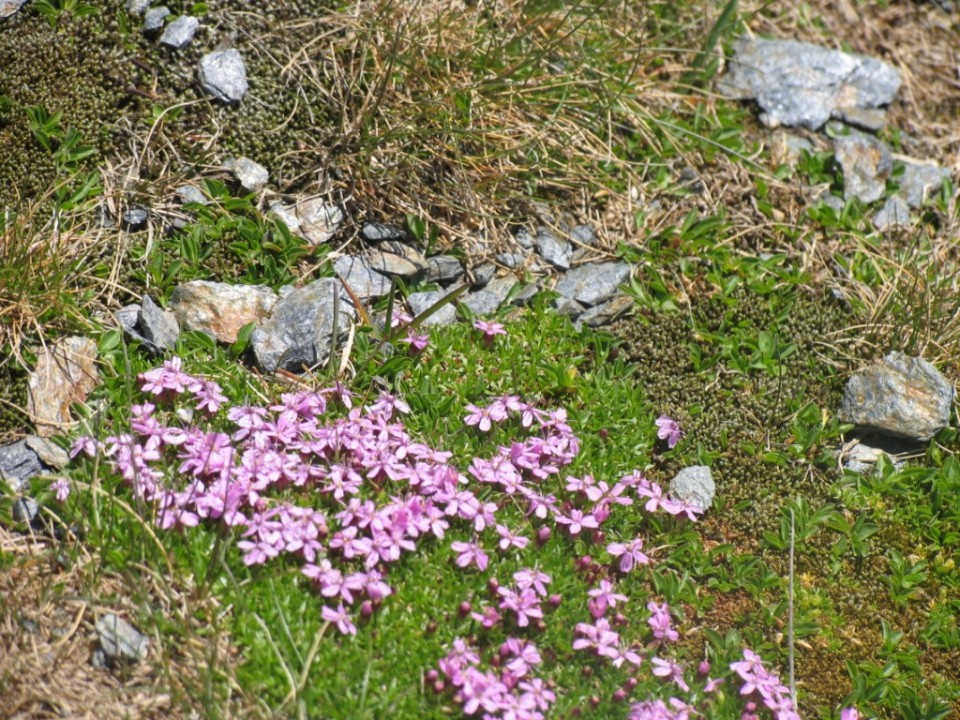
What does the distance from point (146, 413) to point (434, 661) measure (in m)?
1.67

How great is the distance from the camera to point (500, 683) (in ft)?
12.0

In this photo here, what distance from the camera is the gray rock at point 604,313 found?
207 inches

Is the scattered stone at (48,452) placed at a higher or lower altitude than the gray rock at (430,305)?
lower

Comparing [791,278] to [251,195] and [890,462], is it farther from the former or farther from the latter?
[251,195]

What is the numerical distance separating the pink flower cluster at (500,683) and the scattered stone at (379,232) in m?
2.44

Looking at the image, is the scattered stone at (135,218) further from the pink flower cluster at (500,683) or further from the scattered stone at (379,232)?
the pink flower cluster at (500,683)

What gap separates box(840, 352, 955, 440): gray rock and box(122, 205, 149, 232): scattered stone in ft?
12.6

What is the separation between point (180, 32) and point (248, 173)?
938 mm

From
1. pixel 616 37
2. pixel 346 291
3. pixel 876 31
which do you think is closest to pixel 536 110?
pixel 616 37

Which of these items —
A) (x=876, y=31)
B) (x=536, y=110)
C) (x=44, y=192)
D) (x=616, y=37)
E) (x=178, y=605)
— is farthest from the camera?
(x=876, y=31)

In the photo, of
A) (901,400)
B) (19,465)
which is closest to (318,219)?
(19,465)

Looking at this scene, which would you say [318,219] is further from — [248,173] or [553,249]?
[553,249]

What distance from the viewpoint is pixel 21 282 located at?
4328 mm

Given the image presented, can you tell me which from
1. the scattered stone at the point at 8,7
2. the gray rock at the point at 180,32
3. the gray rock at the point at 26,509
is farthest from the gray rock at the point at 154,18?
the gray rock at the point at 26,509
